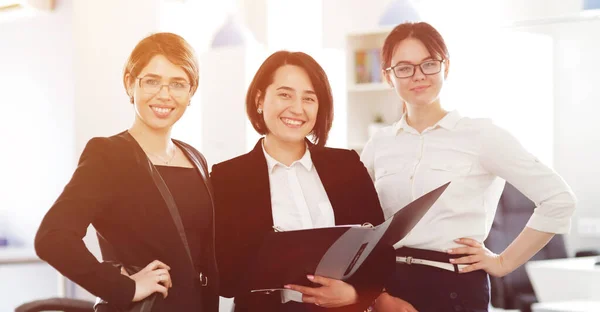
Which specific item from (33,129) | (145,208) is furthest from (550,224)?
(33,129)

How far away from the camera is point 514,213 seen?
345 centimetres

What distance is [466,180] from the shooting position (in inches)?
68.5

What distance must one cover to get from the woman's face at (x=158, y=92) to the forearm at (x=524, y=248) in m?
1.01

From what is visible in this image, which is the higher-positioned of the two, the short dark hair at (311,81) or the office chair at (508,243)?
the short dark hair at (311,81)

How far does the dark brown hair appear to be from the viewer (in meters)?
1.54

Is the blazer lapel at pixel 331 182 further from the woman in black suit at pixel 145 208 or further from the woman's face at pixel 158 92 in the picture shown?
the woman's face at pixel 158 92

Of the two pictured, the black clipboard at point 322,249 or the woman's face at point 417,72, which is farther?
the woman's face at point 417,72

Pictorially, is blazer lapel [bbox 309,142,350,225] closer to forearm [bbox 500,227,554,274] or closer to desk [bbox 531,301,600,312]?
forearm [bbox 500,227,554,274]

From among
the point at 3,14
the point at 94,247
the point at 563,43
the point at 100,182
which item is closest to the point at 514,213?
the point at 563,43

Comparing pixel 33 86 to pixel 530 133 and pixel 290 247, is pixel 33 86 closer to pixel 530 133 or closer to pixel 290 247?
pixel 290 247

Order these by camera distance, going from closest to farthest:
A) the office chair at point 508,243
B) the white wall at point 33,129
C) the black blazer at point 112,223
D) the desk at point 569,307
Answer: the black blazer at point 112,223 → the desk at point 569,307 → the office chair at point 508,243 → the white wall at point 33,129

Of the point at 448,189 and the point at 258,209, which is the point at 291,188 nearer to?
the point at 258,209

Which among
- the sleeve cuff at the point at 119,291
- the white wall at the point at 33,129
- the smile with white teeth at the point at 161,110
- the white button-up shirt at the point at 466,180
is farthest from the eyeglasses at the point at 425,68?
the white wall at the point at 33,129

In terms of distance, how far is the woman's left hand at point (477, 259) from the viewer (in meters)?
1.71
